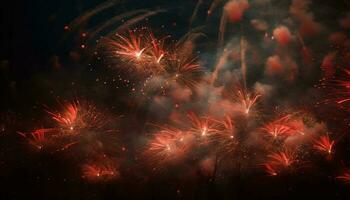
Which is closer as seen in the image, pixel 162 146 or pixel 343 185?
pixel 162 146

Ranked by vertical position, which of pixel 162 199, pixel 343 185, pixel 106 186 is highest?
pixel 106 186

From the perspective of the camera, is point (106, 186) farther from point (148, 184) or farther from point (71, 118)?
point (71, 118)

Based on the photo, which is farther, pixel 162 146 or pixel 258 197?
pixel 258 197

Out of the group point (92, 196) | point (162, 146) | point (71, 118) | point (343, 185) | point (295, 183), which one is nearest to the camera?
point (71, 118)

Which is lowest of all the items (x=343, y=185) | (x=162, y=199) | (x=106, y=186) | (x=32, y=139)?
(x=343, y=185)

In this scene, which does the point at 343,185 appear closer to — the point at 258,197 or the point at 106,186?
the point at 258,197

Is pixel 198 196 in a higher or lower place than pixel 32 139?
lower

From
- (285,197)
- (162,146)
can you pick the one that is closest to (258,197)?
(285,197)

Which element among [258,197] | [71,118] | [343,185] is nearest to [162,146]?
[71,118]

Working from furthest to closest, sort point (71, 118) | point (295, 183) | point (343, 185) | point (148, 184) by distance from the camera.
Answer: point (343, 185)
point (295, 183)
point (148, 184)
point (71, 118)
